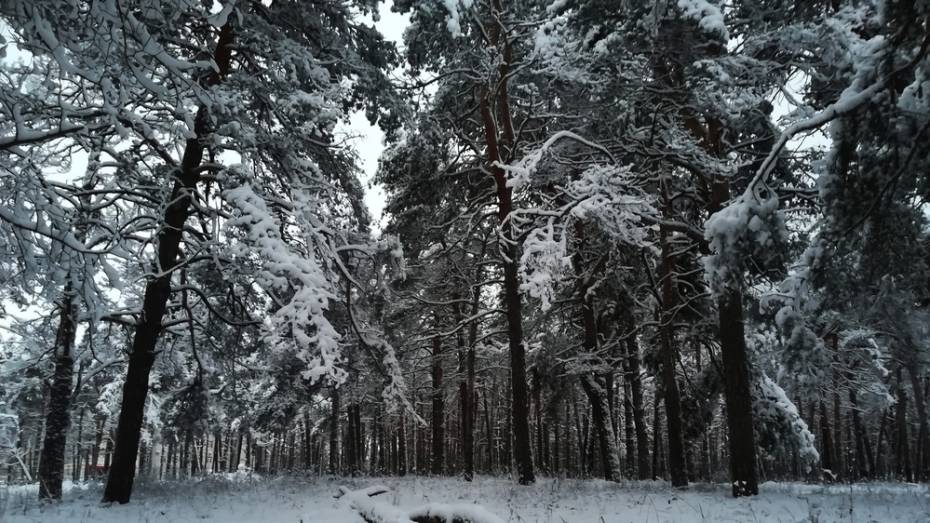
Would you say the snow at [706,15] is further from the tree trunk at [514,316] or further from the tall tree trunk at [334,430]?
the tall tree trunk at [334,430]

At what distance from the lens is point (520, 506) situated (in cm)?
818

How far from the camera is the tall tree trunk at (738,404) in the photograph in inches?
348

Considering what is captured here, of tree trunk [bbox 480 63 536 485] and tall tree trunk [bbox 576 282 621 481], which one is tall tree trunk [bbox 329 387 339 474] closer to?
tree trunk [bbox 480 63 536 485]

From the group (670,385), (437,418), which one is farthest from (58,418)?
(437,418)

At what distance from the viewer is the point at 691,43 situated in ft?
27.7

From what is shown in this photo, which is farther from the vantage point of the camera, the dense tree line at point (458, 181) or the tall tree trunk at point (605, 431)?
the tall tree trunk at point (605, 431)

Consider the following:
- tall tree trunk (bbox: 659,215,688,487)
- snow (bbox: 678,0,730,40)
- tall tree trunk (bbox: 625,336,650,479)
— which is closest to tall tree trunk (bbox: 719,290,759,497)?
tall tree trunk (bbox: 659,215,688,487)

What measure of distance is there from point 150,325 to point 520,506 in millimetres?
6769

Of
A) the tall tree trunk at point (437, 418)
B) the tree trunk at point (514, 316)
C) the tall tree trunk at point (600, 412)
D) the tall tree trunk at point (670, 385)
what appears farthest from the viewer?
the tall tree trunk at point (437, 418)

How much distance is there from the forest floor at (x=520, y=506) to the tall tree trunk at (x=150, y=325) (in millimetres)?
558

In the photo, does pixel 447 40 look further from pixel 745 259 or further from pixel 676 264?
pixel 676 264

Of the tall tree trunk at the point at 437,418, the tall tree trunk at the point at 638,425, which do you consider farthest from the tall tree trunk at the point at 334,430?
the tall tree trunk at the point at 638,425

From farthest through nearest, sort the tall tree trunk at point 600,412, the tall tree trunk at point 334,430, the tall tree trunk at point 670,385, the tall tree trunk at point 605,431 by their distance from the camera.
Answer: the tall tree trunk at point 334,430, the tall tree trunk at point 600,412, the tall tree trunk at point 605,431, the tall tree trunk at point 670,385

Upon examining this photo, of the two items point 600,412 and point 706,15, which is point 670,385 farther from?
point 706,15
